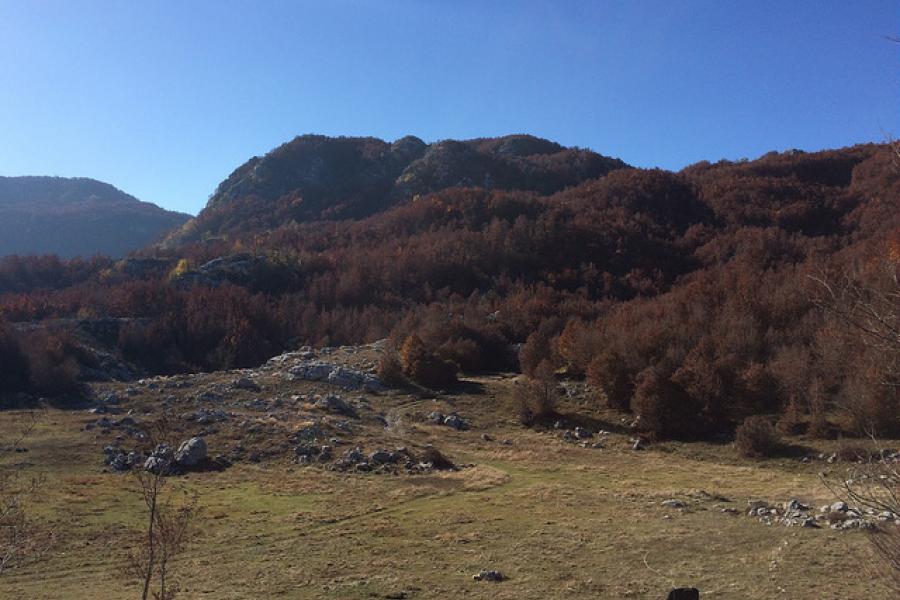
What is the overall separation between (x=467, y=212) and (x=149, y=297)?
1907 inches

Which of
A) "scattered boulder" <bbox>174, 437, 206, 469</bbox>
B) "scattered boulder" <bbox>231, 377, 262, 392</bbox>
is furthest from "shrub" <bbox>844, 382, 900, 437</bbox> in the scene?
"scattered boulder" <bbox>231, 377, 262, 392</bbox>

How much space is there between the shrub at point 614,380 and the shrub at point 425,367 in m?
11.0

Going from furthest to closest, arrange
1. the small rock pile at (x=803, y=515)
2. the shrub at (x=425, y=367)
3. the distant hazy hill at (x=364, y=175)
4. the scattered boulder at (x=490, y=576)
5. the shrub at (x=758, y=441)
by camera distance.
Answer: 1. the distant hazy hill at (x=364, y=175)
2. the shrub at (x=425, y=367)
3. the shrub at (x=758, y=441)
4. the small rock pile at (x=803, y=515)
5. the scattered boulder at (x=490, y=576)

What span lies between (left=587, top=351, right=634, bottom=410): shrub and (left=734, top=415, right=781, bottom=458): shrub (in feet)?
32.8

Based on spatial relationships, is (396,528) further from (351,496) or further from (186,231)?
(186,231)

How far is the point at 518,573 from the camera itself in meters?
14.8

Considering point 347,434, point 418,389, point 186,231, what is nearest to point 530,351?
point 418,389

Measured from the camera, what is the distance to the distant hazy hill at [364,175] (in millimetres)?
137250

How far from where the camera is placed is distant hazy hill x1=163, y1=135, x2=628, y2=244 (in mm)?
137250

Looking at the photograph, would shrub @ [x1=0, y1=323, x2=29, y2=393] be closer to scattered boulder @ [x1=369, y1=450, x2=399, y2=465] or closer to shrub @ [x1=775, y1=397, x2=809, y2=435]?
scattered boulder @ [x1=369, y1=450, x2=399, y2=465]

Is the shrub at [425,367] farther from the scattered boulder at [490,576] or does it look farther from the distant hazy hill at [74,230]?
the distant hazy hill at [74,230]

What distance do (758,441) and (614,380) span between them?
11495 millimetres

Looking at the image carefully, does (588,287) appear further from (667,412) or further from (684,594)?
(684,594)

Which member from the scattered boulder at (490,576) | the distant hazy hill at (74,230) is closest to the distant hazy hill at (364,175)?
the distant hazy hill at (74,230)
